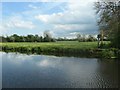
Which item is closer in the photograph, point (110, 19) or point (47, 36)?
point (110, 19)

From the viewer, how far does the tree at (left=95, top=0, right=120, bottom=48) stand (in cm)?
3080

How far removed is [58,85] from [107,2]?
21715 millimetres

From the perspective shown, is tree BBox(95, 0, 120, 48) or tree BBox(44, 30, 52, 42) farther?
tree BBox(44, 30, 52, 42)

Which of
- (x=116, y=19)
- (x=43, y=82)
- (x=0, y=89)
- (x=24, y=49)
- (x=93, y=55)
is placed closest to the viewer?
(x=0, y=89)

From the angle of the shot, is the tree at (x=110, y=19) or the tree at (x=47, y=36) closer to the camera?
the tree at (x=110, y=19)

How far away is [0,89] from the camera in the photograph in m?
12.8

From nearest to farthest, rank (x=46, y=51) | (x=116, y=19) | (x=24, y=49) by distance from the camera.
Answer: (x=116, y=19) → (x=46, y=51) → (x=24, y=49)

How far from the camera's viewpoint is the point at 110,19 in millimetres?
31859

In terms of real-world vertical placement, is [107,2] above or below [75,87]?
above

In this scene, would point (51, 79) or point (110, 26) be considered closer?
point (51, 79)

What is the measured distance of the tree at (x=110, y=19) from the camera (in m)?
30.8

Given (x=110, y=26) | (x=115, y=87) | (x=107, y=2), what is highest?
(x=107, y=2)

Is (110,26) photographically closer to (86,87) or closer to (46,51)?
(46,51)

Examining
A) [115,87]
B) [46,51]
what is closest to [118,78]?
[115,87]
